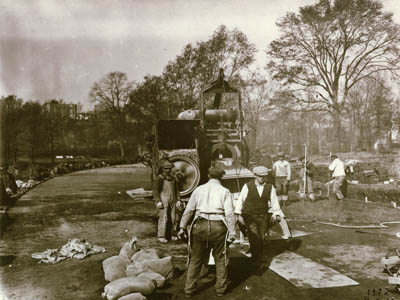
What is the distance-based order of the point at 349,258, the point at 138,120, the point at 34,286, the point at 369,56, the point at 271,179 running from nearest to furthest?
the point at 34,286, the point at 349,258, the point at 271,179, the point at 369,56, the point at 138,120

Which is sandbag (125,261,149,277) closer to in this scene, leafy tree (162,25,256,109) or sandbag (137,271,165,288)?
sandbag (137,271,165,288)

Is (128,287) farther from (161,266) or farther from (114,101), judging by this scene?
(114,101)

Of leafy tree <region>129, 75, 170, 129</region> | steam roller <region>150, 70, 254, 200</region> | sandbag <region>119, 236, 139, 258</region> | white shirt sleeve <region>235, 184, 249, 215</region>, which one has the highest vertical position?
leafy tree <region>129, 75, 170, 129</region>

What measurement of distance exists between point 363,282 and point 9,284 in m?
4.95

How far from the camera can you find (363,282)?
218 inches

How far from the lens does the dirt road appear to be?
17.1 feet

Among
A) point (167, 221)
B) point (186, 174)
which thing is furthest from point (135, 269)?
point (186, 174)

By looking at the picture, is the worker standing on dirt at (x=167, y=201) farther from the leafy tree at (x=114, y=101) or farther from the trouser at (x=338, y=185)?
the leafy tree at (x=114, y=101)

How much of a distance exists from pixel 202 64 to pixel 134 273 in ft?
74.2

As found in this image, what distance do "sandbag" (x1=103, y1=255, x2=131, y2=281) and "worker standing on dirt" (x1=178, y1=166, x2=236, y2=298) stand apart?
43.2 inches

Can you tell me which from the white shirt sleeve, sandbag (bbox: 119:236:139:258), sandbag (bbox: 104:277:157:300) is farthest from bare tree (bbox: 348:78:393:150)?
sandbag (bbox: 104:277:157:300)

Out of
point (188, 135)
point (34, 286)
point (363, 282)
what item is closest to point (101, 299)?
point (34, 286)

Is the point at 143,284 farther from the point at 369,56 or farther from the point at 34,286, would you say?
the point at 369,56

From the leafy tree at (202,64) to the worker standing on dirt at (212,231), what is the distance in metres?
21.3
